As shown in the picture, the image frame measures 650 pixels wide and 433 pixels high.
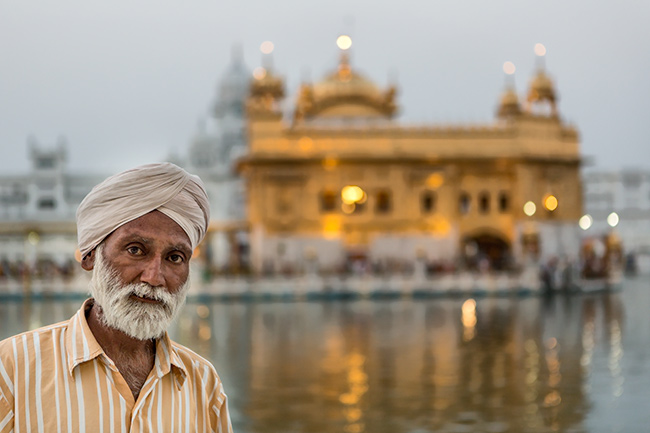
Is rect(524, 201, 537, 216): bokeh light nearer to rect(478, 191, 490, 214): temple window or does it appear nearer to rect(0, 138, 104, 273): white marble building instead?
rect(478, 191, 490, 214): temple window

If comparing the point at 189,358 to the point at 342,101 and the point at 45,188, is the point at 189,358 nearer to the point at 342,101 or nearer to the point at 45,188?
the point at 342,101

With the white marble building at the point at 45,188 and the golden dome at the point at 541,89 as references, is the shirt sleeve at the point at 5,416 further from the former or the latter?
the white marble building at the point at 45,188

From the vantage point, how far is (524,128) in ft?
140

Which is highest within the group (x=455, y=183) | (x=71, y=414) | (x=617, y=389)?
(x=455, y=183)

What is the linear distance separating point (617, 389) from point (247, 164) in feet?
104

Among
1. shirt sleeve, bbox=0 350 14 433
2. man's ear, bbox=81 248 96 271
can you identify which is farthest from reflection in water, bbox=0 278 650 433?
shirt sleeve, bbox=0 350 14 433

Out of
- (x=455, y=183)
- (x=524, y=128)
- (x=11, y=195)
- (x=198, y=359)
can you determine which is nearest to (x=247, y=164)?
(x=455, y=183)

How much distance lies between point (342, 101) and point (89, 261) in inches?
1689

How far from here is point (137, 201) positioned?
2.54 meters

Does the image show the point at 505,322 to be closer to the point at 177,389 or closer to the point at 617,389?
the point at 617,389

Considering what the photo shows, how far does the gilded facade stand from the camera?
41.2m

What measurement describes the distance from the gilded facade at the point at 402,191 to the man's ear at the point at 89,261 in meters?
37.0

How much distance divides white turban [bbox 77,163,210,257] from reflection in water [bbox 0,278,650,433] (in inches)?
246

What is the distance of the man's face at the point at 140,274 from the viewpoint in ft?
8.45
